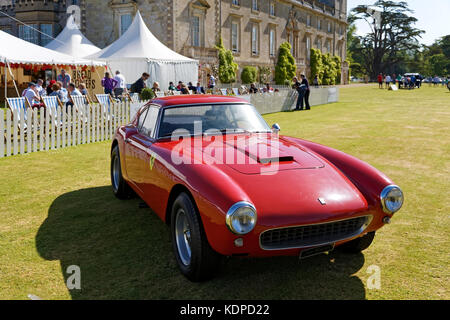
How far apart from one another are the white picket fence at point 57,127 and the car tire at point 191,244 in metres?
6.87

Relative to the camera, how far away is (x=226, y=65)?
36.2 m

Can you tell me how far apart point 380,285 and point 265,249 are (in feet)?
3.76

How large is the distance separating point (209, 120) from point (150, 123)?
0.77 meters

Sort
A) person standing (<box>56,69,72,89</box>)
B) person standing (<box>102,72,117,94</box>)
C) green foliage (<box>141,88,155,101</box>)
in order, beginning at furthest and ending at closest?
person standing (<box>56,69,72,89</box>) → person standing (<box>102,72,117,94</box>) → green foliage (<box>141,88,155,101</box>)

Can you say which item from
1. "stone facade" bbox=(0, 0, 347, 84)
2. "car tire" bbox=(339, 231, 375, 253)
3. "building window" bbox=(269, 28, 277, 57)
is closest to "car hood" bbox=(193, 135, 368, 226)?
"car tire" bbox=(339, 231, 375, 253)

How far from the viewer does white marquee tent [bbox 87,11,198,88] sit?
→ 72.0ft

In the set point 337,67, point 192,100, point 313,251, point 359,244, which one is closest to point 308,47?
point 337,67

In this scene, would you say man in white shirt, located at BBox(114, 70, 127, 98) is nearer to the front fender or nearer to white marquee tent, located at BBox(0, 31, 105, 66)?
white marquee tent, located at BBox(0, 31, 105, 66)

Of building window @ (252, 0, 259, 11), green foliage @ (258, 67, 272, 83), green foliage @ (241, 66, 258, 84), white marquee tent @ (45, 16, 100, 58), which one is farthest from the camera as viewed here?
green foliage @ (258, 67, 272, 83)

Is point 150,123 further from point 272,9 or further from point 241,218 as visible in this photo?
point 272,9

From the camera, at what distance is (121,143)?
6090mm

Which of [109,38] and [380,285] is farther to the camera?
[109,38]
